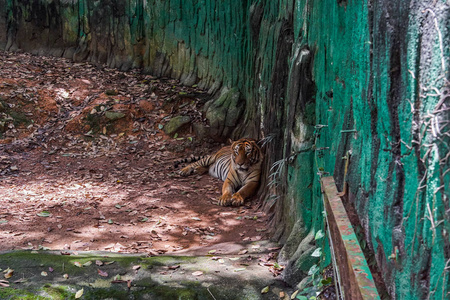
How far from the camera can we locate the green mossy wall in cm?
128

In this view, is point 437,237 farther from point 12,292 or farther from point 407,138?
point 12,292

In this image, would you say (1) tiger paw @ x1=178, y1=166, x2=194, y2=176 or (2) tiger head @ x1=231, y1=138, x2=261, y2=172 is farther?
(1) tiger paw @ x1=178, y1=166, x2=194, y2=176

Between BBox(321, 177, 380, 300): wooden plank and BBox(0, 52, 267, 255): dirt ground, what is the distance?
2402 mm

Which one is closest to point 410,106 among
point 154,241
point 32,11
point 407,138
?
point 407,138

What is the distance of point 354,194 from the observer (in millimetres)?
Result: 2277

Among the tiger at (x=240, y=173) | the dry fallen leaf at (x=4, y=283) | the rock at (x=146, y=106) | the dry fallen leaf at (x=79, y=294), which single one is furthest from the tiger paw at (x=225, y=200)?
the rock at (x=146, y=106)

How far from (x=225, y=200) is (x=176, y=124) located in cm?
288

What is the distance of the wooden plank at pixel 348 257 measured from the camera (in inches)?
61.3

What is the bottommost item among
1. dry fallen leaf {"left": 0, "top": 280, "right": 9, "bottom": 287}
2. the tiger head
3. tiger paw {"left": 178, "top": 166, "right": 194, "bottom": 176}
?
dry fallen leaf {"left": 0, "top": 280, "right": 9, "bottom": 287}

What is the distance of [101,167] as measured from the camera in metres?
7.39

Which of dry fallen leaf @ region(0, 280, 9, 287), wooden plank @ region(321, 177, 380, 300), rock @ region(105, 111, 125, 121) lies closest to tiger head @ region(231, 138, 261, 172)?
rock @ region(105, 111, 125, 121)

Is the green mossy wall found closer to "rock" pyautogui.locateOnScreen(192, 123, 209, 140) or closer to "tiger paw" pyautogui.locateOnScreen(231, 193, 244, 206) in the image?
"tiger paw" pyautogui.locateOnScreen(231, 193, 244, 206)

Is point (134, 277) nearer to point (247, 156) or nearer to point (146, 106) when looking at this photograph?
point (247, 156)

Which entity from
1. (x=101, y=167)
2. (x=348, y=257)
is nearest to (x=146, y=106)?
(x=101, y=167)
